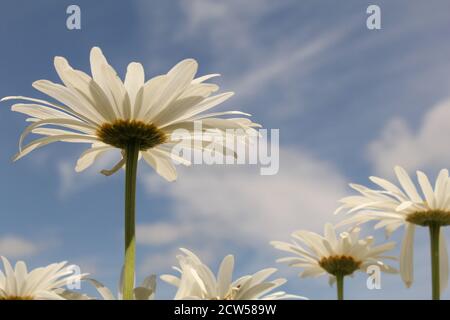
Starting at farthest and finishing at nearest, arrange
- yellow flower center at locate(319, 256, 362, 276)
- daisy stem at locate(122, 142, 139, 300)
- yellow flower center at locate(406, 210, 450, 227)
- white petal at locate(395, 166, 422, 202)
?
1. yellow flower center at locate(319, 256, 362, 276)
2. white petal at locate(395, 166, 422, 202)
3. yellow flower center at locate(406, 210, 450, 227)
4. daisy stem at locate(122, 142, 139, 300)

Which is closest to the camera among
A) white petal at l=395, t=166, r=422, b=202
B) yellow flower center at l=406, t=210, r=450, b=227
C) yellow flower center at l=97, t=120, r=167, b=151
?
yellow flower center at l=97, t=120, r=167, b=151

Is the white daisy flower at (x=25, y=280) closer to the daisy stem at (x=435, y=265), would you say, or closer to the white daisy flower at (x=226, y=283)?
the white daisy flower at (x=226, y=283)

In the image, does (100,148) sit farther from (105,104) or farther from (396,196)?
(396,196)

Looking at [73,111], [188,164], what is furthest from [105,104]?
[188,164]

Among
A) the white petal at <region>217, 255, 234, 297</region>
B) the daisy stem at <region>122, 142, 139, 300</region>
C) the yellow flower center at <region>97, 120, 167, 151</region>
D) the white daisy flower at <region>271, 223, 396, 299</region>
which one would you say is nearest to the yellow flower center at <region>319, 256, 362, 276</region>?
the white daisy flower at <region>271, 223, 396, 299</region>

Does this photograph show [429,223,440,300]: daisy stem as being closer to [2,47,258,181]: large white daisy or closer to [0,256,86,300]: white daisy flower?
[2,47,258,181]: large white daisy
